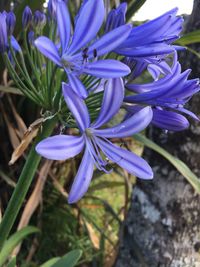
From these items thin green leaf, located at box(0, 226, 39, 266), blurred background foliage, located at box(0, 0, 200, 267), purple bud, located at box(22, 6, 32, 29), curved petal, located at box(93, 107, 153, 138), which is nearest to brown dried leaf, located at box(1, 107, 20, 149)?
blurred background foliage, located at box(0, 0, 200, 267)

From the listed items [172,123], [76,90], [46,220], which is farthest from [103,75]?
[46,220]

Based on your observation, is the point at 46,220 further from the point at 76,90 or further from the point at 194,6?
the point at 76,90

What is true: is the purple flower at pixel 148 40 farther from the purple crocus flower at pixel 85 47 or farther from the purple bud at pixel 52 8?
the purple bud at pixel 52 8

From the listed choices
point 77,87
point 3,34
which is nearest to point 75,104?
point 77,87

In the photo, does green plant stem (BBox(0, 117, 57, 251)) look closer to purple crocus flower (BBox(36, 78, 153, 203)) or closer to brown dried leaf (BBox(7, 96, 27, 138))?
purple crocus flower (BBox(36, 78, 153, 203))

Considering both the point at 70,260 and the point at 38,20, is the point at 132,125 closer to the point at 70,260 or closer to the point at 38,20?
the point at 38,20

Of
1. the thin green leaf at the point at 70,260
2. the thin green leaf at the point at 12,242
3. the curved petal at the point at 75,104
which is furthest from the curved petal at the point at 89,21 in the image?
the thin green leaf at the point at 12,242
